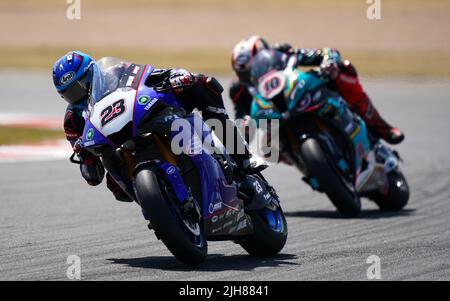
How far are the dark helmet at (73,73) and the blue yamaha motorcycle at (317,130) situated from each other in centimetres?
322

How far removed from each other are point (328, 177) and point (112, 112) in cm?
345

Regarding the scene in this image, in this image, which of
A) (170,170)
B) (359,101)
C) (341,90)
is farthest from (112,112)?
(359,101)

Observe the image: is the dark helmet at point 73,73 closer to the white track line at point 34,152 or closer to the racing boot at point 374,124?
the racing boot at point 374,124

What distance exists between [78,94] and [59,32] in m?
40.6

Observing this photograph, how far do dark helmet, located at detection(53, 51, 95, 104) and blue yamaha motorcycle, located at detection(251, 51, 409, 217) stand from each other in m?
3.22

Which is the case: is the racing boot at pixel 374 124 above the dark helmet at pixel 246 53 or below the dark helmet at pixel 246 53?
below

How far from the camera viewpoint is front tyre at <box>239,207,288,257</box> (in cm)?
703

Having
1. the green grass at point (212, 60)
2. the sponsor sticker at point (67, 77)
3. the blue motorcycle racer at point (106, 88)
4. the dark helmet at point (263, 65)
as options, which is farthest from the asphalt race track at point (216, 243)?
the green grass at point (212, 60)

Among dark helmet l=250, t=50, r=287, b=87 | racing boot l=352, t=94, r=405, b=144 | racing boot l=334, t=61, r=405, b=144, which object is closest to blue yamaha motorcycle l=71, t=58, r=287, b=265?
dark helmet l=250, t=50, r=287, b=87

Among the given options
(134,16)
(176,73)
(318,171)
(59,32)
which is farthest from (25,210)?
(134,16)

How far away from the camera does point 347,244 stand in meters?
7.66

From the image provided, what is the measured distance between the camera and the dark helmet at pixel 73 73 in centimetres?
645

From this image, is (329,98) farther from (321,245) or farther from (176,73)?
(176,73)

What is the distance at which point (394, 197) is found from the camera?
Result: 33.4 ft
